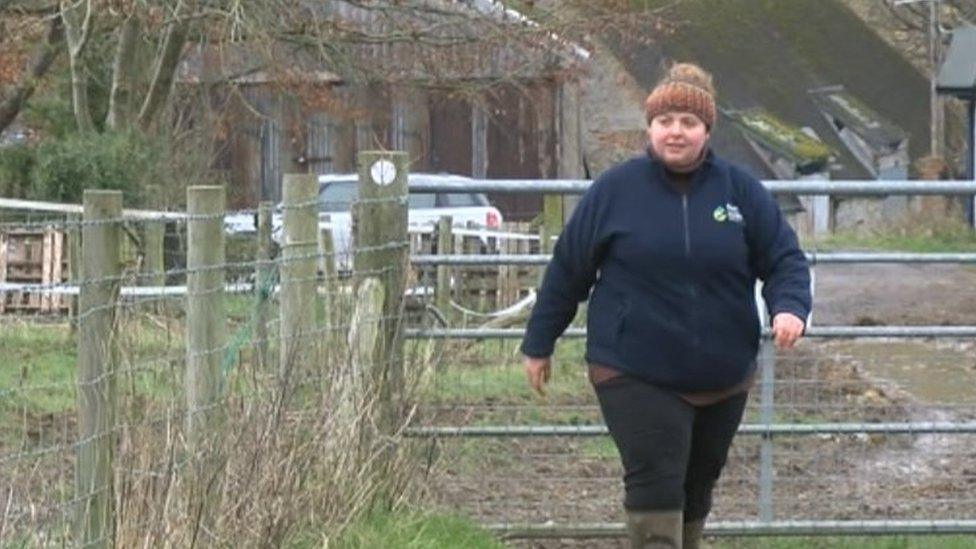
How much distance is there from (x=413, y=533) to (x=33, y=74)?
17.9 metres

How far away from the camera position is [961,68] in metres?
37.7

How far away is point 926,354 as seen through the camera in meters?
10.8

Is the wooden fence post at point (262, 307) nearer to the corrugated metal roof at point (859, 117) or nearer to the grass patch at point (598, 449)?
the grass patch at point (598, 449)

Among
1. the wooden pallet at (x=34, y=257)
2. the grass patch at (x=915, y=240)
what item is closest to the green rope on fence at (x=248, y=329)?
the wooden pallet at (x=34, y=257)

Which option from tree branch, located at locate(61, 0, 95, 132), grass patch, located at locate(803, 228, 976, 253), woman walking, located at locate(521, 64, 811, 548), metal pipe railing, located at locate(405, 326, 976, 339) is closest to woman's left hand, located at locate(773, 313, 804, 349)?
woman walking, located at locate(521, 64, 811, 548)

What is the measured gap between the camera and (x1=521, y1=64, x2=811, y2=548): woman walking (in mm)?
6855

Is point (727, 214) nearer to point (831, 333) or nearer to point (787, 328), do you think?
point (787, 328)

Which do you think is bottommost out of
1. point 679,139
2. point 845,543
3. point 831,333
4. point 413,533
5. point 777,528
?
point 845,543

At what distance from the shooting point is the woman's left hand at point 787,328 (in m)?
6.79

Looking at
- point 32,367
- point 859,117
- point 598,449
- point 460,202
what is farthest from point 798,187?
point 859,117

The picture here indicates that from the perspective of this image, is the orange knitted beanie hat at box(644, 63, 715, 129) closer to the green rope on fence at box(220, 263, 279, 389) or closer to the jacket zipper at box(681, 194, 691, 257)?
the jacket zipper at box(681, 194, 691, 257)

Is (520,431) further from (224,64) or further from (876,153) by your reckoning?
(876,153)

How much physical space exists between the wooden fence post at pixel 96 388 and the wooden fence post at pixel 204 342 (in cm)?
36

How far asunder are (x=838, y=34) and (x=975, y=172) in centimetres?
1725
